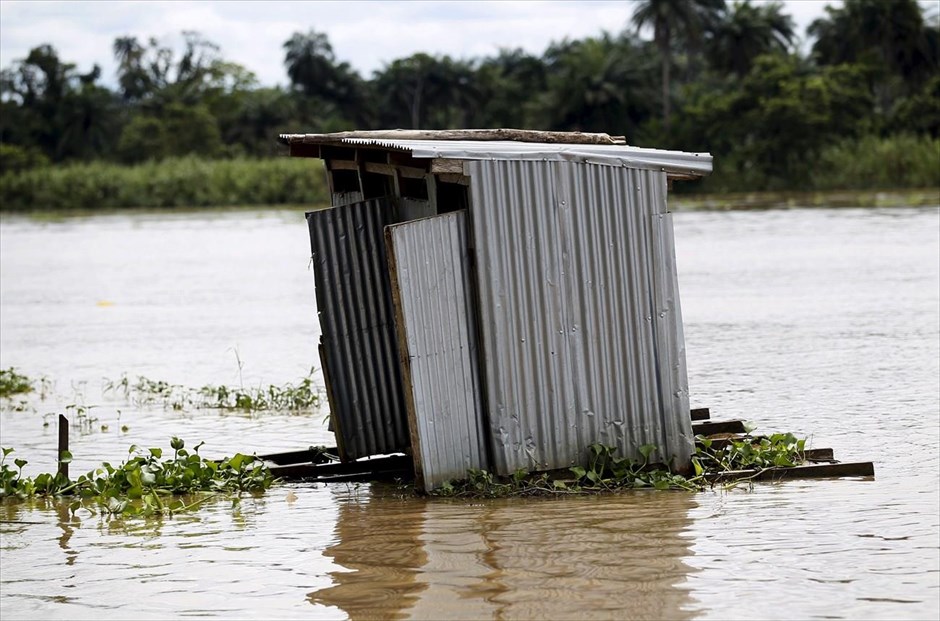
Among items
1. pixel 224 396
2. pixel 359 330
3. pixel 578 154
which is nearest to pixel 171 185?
pixel 224 396

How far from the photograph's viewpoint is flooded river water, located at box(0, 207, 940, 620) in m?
6.92

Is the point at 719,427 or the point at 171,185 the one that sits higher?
the point at 171,185

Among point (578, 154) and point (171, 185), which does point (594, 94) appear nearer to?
point (171, 185)

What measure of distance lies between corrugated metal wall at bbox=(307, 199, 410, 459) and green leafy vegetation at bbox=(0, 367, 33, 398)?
666 cm

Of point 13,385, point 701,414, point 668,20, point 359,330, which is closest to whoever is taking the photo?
point 359,330

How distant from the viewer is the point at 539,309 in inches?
339

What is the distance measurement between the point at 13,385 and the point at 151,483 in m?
6.55

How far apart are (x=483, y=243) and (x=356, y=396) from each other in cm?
198

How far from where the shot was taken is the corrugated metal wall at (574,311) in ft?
28.0

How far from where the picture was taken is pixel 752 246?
33.7 meters

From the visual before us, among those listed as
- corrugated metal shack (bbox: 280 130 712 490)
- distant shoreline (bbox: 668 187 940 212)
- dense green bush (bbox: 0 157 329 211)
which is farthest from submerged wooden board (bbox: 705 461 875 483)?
dense green bush (bbox: 0 157 329 211)

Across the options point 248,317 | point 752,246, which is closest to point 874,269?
point 752,246

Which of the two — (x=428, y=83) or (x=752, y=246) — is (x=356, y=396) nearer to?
(x=752, y=246)

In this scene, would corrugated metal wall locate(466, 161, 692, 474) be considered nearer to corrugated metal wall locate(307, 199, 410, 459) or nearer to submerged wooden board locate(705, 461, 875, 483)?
submerged wooden board locate(705, 461, 875, 483)
